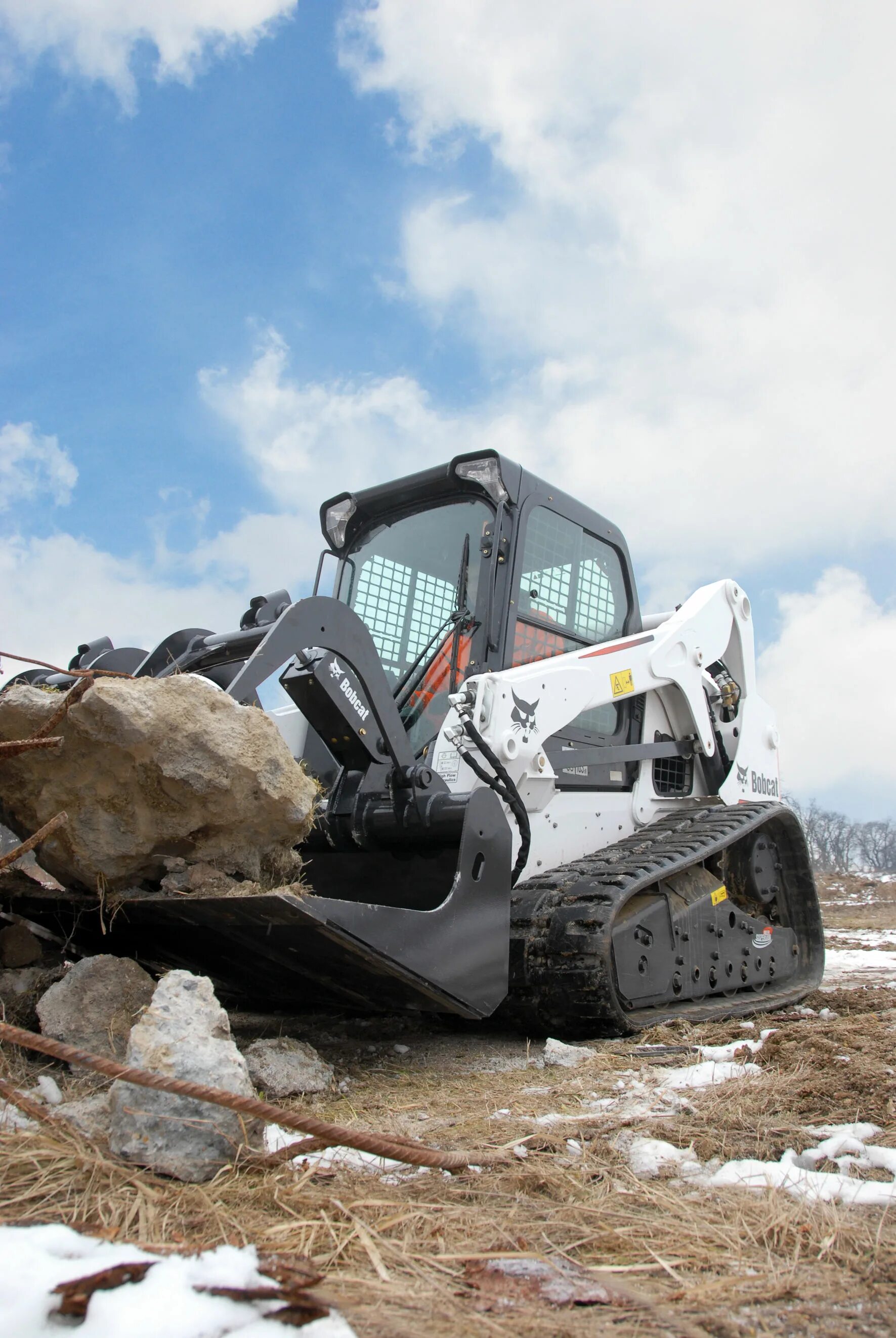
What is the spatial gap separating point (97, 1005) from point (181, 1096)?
3.48 ft

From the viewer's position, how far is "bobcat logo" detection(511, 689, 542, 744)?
476cm

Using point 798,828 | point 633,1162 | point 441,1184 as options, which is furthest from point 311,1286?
point 798,828

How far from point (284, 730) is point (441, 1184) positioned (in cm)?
354

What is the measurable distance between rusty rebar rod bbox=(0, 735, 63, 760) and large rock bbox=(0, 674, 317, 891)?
0.25 ft

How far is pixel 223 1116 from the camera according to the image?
2.36m

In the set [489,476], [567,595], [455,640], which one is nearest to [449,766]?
[455,640]

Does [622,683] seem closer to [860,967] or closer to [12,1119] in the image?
[12,1119]

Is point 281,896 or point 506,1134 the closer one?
point 506,1134

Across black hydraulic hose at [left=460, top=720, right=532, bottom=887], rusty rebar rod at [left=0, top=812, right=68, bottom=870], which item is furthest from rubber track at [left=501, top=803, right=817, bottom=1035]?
rusty rebar rod at [left=0, top=812, right=68, bottom=870]

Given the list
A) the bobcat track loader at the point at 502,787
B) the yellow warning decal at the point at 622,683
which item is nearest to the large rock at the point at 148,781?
the bobcat track loader at the point at 502,787

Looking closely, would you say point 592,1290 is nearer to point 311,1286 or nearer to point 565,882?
point 311,1286

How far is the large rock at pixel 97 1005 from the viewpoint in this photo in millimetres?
3146

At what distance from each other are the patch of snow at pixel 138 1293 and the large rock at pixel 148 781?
162 cm

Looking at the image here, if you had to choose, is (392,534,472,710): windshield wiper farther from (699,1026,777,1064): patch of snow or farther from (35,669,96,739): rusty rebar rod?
(35,669,96,739): rusty rebar rod
